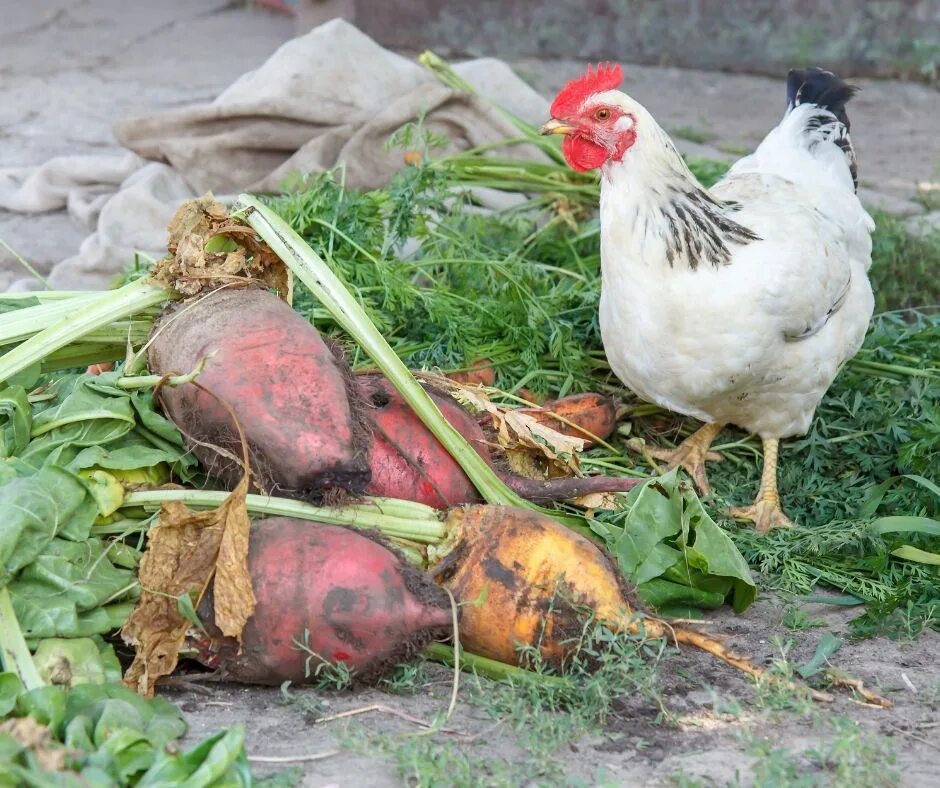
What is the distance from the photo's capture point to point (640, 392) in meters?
3.36

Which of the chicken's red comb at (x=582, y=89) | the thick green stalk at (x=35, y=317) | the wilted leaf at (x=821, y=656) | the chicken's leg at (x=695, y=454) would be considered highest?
the chicken's red comb at (x=582, y=89)

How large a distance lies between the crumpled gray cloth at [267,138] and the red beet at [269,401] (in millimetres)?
2103

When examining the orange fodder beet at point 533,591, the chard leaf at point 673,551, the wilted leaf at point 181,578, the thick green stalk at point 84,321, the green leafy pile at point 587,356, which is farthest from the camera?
the green leafy pile at point 587,356

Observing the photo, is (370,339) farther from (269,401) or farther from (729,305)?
(729,305)

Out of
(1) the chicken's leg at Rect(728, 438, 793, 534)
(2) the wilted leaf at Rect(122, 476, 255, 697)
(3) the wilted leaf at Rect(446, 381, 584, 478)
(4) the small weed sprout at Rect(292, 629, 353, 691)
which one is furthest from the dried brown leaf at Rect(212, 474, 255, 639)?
(1) the chicken's leg at Rect(728, 438, 793, 534)

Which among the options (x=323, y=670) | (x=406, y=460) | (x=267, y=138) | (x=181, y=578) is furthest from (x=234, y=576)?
(x=267, y=138)

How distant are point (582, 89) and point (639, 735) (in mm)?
1660

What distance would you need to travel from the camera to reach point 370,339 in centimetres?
262

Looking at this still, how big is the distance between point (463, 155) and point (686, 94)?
3.30 meters

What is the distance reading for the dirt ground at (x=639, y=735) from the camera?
6.63 ft

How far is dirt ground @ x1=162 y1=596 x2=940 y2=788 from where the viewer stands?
2.02 meters

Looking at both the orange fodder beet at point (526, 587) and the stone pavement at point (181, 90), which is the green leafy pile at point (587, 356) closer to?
the orange fodder beet at point (526, 587)

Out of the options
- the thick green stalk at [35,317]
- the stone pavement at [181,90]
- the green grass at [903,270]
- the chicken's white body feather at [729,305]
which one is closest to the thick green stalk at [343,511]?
the thick green stalk at [35,317]

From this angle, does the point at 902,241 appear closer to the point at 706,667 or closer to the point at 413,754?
the point at 706,667
